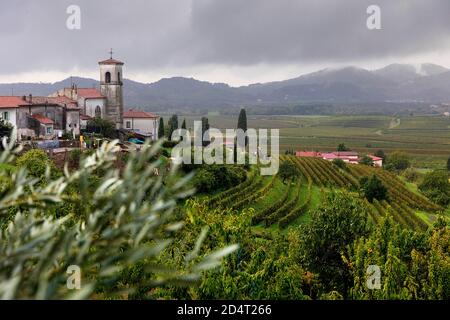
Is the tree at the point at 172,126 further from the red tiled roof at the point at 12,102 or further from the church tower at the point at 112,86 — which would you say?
the red tiled roof at the point at 12,102

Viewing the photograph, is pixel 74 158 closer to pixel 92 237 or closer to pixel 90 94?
pixel 90 94

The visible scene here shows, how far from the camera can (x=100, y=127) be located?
176 feet

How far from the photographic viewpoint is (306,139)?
17150cm

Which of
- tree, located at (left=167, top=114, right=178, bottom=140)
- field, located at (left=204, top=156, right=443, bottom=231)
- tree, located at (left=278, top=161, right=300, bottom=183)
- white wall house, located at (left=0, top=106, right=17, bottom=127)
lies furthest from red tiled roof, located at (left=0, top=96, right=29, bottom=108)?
tree, located at (left=278, top=161, right=300, bottom=183)

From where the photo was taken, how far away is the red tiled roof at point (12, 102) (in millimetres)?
46309

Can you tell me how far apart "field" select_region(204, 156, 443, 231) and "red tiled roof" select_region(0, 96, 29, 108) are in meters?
20.0

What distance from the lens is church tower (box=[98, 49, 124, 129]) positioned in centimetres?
5919

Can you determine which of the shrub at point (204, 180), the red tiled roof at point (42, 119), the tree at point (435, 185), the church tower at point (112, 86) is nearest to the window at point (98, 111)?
the church tower at point (112, 86)

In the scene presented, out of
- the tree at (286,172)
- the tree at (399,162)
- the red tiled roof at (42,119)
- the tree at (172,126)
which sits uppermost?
the red tiled roof at (42,119)

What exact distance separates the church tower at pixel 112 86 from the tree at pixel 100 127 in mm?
4951

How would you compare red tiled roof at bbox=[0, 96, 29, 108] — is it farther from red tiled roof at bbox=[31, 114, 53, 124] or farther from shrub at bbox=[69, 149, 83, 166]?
shrub at bbox=[69, 149, 83, 166]

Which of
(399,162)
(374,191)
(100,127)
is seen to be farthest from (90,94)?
(399,162)
